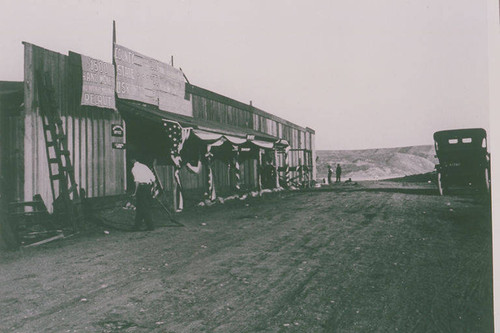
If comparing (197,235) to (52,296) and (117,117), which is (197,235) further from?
(117,117)

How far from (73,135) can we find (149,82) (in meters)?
4.22

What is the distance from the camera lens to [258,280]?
180 inches

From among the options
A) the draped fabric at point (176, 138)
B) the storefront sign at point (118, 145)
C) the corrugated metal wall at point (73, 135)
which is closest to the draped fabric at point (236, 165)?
the draped fabric at point (176, 138)

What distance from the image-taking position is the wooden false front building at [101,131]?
8.36 metres

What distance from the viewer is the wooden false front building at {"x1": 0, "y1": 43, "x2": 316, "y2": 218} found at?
836 cm

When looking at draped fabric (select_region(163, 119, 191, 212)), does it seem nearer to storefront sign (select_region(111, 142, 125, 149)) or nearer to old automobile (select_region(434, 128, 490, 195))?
storefront sign (select_region(111, 142, 125, 149))

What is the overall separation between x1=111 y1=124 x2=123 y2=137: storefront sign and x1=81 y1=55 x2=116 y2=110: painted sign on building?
548mm

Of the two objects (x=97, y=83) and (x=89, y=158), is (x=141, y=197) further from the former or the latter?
(x=97, y=83)

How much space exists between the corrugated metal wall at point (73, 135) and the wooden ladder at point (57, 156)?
0.15m

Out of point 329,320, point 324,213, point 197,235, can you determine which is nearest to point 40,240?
point 197,235

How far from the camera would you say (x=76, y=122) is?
9.41 meters

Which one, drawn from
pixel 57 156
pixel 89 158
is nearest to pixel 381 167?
pixel 89 158

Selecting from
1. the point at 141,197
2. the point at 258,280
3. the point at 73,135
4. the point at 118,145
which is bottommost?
the point at 258,280

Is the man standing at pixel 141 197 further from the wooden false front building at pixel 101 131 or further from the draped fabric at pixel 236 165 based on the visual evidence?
the draped fabric at pixel 236 165
